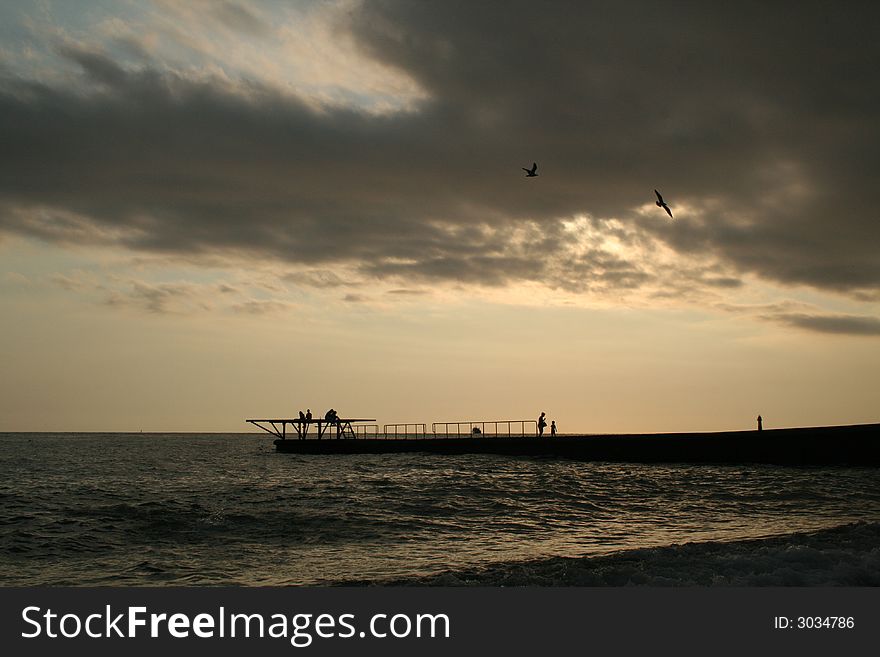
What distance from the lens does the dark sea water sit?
15.9 m

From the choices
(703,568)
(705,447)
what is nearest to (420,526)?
(703,568)

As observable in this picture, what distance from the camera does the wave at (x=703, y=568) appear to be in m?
12.9

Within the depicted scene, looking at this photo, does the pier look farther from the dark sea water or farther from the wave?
the wave

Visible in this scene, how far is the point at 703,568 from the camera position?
45.4ft

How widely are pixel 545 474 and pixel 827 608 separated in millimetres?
34326

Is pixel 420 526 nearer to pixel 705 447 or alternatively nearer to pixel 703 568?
pixel 703 568

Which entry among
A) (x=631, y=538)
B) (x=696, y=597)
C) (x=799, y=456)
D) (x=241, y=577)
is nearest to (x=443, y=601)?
(x=696, y=597)

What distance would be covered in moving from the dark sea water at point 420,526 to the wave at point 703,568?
7cm

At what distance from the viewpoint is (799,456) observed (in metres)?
49.3

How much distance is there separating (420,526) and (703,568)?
11.0m

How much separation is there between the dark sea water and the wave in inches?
2.8

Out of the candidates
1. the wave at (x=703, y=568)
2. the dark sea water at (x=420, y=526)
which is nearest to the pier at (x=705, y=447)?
the dark sea water at (x=420, y=526)

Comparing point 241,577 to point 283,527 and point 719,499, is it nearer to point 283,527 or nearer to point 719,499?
point 283,527

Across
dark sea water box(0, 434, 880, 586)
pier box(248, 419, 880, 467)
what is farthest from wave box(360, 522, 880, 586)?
pier box(248, 419, 880, 467)
